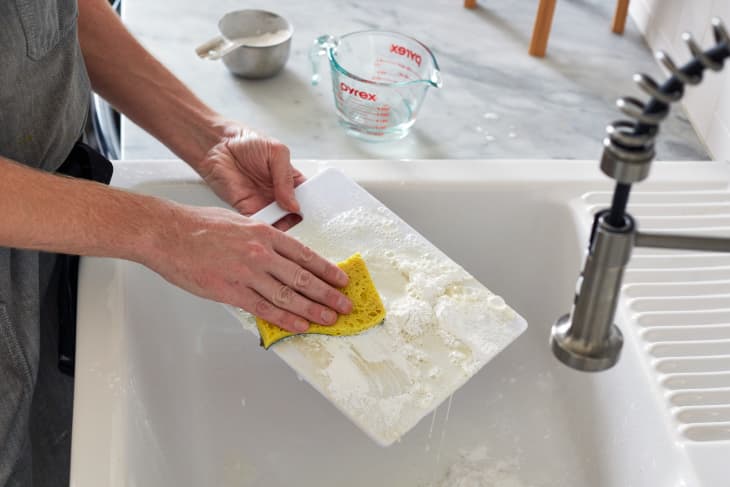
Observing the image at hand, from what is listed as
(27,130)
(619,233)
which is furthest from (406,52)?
(619,233)

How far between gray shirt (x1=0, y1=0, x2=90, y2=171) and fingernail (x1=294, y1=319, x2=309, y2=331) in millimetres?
309

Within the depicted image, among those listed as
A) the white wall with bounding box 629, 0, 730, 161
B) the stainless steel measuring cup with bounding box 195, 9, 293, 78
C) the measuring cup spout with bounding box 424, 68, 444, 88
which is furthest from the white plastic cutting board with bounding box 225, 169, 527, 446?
the white wall with bounding box 629, 0, 730, 161

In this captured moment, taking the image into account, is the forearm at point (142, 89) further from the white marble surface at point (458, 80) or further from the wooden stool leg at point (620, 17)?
the wooden stool leg at point (620, 17)

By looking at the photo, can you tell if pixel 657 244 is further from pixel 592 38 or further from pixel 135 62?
pixel 592 38

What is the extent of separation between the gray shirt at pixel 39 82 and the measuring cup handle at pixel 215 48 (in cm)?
34

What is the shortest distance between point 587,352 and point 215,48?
879 mm

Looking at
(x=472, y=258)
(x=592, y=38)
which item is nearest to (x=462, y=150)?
(x=472, y=258)

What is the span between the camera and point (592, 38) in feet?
4.94

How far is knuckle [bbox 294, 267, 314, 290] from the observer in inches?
37.1

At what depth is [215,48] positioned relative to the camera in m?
1.38

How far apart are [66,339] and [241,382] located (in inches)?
8.7

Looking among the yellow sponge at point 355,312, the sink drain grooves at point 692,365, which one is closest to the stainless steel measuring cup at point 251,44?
the yellow sponge at point 355,312

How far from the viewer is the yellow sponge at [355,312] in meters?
0.93

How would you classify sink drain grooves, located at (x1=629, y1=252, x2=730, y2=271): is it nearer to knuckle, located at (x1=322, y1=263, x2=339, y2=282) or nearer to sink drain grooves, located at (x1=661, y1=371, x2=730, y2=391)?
sink drain grooves, located at (x1=661, y1=371, x2=730, y2=391)
